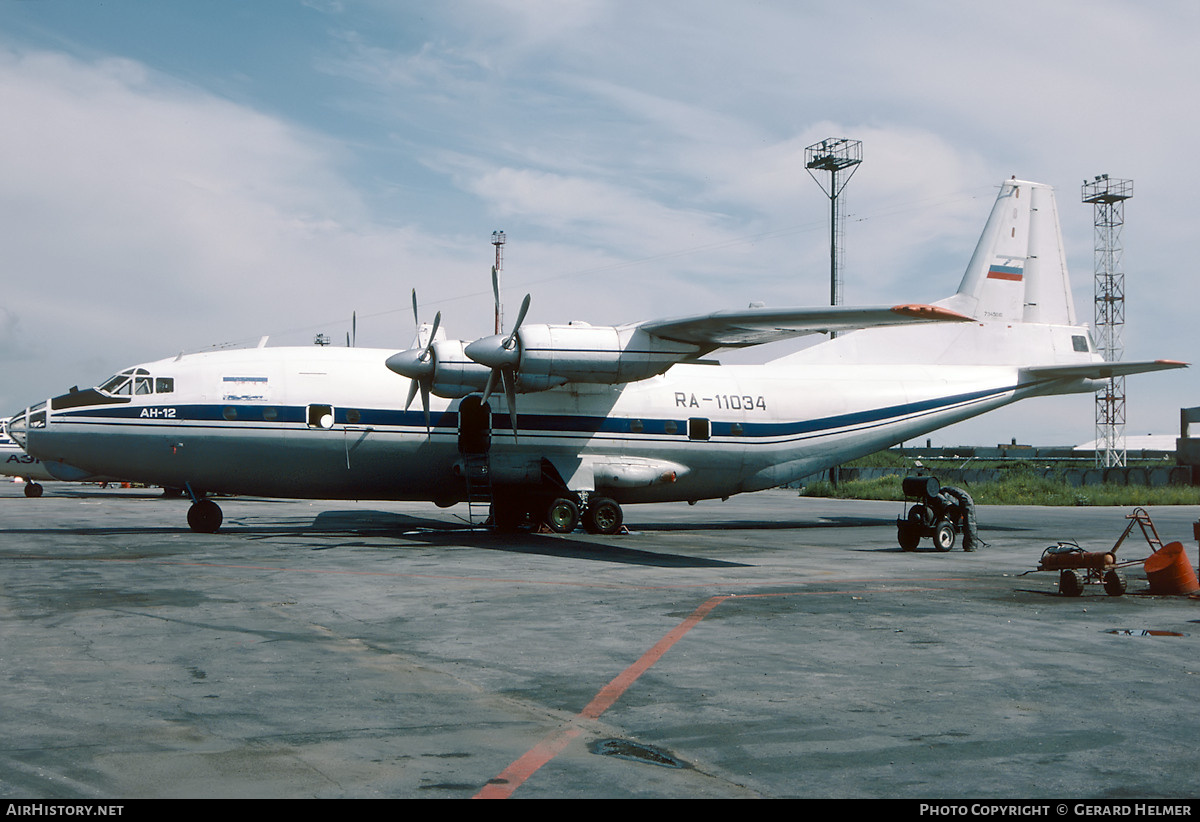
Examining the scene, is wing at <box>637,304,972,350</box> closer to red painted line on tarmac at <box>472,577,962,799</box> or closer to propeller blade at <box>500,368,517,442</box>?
propeller blade at <box>500,368,517,442</box>

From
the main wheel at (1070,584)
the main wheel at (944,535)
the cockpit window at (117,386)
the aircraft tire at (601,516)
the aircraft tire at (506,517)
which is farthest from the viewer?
the aircraft tire at (506,517)

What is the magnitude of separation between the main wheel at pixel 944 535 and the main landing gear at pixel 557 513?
26.1 ft

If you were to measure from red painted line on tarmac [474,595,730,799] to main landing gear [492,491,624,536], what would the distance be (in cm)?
1290

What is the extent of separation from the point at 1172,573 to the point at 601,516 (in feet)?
45.0

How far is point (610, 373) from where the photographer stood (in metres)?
21.9

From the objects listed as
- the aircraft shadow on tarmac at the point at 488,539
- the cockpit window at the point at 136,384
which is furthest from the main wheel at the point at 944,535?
the cockpit window at the point at 136,384

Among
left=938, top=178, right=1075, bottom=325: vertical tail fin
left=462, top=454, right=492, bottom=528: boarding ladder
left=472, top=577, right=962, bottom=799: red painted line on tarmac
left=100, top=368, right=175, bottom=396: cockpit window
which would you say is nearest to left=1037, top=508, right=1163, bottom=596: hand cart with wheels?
left=472, top=577, right=962, bottom=799: red painted line on tarmac

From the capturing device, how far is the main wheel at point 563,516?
79.3 ft

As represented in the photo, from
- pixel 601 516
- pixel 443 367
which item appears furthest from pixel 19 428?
pixel 601 516

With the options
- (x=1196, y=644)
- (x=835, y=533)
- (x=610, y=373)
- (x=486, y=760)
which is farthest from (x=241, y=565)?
(x=835, y=533)

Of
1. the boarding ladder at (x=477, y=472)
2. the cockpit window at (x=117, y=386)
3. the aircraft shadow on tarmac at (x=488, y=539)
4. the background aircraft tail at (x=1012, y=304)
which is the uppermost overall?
the background aircraft tail at (x=1012, y=304)

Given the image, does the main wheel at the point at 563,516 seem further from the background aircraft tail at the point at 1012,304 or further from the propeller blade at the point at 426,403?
the background aircraft tail at the point at 1012,304

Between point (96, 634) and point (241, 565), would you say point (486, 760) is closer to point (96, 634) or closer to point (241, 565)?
point (96, 634)

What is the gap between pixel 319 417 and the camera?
2370 centimetres
